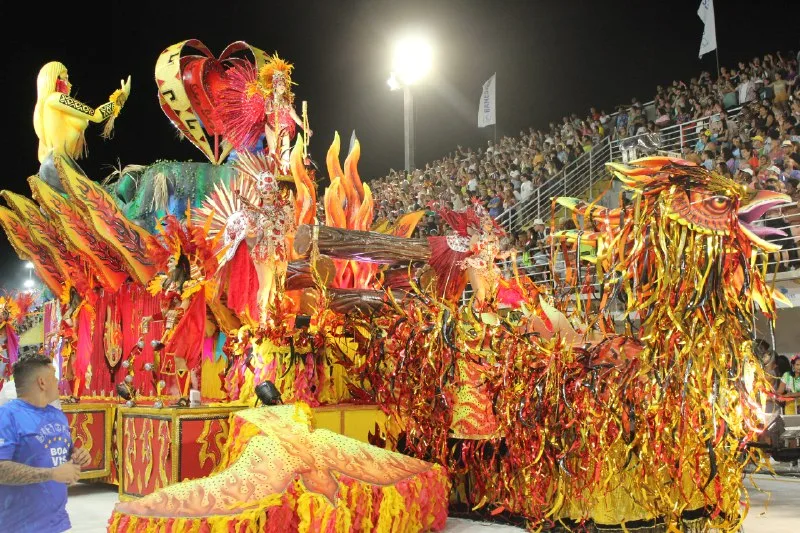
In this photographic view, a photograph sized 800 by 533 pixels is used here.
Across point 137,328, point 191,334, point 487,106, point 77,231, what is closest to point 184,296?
point 191,334

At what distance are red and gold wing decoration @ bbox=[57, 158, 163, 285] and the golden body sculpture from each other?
0.75 metres

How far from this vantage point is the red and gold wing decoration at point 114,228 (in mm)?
7906

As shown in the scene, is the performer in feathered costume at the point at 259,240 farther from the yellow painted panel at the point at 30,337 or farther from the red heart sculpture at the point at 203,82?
the yellow painted panel at the point at 30,337

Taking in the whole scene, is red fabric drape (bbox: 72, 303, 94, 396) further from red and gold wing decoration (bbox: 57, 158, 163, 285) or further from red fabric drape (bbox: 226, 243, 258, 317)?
red fabric drape (bbox: 226, 243, 258, 317)

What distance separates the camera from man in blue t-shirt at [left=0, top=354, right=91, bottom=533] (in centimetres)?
289

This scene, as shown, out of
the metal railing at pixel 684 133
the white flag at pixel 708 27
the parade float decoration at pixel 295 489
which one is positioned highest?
the white flag at pixel 708 27

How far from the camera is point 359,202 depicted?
27.0 ft

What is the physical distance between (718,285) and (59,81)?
295 inches

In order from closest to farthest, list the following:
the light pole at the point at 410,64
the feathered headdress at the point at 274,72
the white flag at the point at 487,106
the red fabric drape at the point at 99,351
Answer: the feathered headdress at the point at 274,72 < the red fabric drape at the point at 99,351 < the light pole at the point at 410,64 < the white flag at the point at 487,106

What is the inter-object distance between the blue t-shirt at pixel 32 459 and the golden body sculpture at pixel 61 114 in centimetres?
604

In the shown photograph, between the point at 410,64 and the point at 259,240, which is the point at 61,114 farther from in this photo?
the point at 410,64

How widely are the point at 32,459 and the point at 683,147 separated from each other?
10.5m

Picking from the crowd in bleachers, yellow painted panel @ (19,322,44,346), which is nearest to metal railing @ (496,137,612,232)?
the crowd in bleachers

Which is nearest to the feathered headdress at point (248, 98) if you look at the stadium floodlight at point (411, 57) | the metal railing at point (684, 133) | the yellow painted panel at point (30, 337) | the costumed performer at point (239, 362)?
the costumed performer at point (239, 362)
